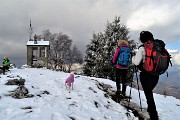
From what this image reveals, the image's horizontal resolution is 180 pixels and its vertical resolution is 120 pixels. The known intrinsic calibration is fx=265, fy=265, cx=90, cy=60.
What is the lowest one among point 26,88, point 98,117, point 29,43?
point 98,117

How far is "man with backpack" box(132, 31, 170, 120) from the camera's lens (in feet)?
26.3

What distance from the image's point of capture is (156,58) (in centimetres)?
797

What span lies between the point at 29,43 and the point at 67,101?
2028 inches

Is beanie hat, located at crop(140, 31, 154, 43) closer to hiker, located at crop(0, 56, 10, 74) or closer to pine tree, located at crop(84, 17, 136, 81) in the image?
hiker, located at crop(0, 56, 10, 74)

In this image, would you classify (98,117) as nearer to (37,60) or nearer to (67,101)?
(67,101)

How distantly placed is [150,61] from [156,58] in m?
0.21

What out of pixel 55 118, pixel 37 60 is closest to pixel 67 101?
pixel 55 118

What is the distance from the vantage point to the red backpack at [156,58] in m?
7.99

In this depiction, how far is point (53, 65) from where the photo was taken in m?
60.2

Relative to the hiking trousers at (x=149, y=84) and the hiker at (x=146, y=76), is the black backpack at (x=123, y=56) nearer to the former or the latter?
the hiker at (x=146, y=76)

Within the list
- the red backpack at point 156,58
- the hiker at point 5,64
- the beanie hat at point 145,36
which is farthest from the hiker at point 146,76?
the hiker at point 5,64

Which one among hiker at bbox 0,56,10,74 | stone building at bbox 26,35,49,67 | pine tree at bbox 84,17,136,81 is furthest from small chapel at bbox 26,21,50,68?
hiker at bbox 0,56,10,74

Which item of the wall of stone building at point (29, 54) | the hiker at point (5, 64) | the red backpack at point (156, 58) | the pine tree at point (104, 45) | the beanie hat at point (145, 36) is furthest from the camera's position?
the wall of stone building at point (29, 54)

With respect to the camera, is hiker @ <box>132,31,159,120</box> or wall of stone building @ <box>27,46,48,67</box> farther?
wall of stone building @ <box>27,46,48,67</box>
